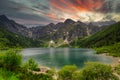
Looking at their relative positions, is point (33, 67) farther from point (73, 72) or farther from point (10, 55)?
point (73, 72)

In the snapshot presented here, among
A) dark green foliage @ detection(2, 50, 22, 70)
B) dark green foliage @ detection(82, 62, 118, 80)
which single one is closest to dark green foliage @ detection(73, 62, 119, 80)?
dark green foliage @ detection(82, 62, 118, 80)

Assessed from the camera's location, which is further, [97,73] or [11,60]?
[11,60]

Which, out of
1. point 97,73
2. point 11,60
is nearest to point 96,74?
point 97,73

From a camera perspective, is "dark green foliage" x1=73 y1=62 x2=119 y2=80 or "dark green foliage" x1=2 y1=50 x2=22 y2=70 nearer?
"dark green foliage" x1=73 y1=62 x2=119 y2=80

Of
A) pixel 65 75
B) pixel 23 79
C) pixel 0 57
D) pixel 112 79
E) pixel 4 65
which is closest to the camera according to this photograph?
pixel 23 79

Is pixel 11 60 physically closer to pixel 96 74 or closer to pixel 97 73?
pixel 96 74

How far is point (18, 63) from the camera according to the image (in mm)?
83875

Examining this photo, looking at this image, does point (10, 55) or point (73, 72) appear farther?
point (10, 55)

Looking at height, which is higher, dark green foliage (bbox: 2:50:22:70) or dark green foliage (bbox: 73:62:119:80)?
dark green foliage (bbox: 2:50:22:70)

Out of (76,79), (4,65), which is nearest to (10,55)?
(4,65)

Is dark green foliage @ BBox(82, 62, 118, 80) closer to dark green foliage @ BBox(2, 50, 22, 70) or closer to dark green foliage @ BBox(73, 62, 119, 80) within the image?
dark green foliage @ BBox(73, 62, 119, 80)

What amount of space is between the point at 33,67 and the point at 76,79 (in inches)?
1362

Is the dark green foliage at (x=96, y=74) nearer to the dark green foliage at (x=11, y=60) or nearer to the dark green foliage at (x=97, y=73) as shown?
the dark green foliage at (x=97, y=73)

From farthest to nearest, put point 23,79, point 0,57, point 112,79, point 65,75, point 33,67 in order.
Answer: point 33,67, point 0,57, point 65,75, point 112,79, point 23,79
